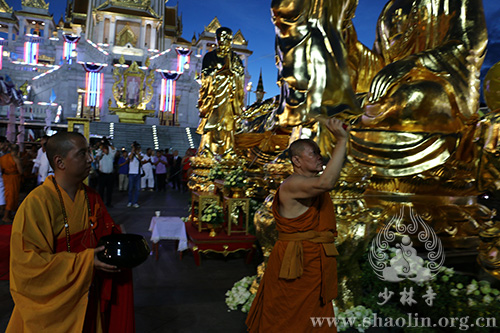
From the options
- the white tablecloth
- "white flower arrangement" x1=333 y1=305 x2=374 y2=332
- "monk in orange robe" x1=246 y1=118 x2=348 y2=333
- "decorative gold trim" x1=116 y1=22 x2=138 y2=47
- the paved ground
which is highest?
"decorative gold trim" x1=116 y1=22 x2=138 y2=47

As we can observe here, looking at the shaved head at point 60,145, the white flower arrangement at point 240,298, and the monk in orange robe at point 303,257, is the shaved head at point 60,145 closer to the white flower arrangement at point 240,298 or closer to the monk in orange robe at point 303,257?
the monk in orange robe at point 303,257

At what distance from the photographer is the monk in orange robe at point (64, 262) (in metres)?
1.37

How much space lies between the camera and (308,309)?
5.86ft

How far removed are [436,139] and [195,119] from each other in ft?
66.7

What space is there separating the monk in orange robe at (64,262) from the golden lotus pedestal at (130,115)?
19.9m

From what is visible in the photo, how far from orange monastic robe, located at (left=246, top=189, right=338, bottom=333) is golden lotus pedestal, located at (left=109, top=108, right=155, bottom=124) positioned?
20037 millimetres

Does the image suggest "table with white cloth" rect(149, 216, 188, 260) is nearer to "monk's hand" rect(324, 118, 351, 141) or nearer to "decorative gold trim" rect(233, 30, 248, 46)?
"monk's hand" rect(324, 118, 351, 141)

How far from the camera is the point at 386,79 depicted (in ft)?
10.7

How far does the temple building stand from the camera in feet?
67.9

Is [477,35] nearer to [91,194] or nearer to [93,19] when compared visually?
[91,194]

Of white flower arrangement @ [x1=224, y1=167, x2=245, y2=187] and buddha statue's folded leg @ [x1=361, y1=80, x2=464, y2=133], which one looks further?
white flower arrangement @ [x1=224, y1=167, x2=245, y2=187]

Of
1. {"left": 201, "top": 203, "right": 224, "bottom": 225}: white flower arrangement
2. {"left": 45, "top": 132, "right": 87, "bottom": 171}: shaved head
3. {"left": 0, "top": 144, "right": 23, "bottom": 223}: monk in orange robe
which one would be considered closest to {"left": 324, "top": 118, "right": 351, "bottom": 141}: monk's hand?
{"left": 45, "top": 132, "right": 87, "bottom": 171}: shaved head

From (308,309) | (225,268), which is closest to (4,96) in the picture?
(225,268)

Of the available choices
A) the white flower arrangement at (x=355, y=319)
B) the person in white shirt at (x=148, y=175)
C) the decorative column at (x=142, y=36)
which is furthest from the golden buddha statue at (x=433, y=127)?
the decorative column at (x=142, y=36)
